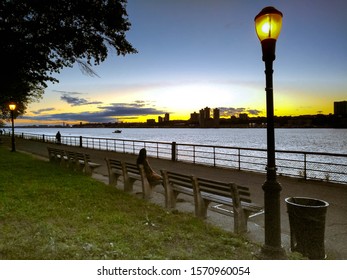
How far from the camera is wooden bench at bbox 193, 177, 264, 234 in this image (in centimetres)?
540

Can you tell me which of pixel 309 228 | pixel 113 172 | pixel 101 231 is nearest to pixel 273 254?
pixel 309 228

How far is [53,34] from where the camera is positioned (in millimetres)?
14562

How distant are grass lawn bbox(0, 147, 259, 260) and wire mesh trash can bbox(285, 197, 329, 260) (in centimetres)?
66

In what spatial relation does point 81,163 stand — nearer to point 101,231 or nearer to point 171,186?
point 171,186

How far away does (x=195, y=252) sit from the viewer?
450cm

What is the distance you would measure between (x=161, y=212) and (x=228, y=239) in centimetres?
202

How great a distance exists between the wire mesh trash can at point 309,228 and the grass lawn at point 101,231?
0.66 meters

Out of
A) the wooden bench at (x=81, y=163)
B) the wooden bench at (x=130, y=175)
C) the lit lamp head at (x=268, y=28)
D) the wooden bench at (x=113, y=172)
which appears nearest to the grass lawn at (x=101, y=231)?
the wooden bench at (x=130, y=175)

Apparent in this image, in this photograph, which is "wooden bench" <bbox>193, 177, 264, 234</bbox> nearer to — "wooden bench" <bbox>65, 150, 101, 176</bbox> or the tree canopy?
"wooden bench" <bbox>65, 150, 101, 176</bbox>

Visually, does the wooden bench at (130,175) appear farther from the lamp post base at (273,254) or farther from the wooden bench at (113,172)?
the lamp post base at (273,254)

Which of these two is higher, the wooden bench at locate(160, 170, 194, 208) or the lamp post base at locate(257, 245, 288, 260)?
the wooden bench at locate(160, 170, 194, 208)

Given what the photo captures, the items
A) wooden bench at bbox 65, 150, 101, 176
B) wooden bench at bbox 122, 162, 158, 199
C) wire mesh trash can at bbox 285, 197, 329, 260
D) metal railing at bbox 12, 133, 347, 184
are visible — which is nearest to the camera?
wire mesh trash can at bbox 285, 197, 329, 260

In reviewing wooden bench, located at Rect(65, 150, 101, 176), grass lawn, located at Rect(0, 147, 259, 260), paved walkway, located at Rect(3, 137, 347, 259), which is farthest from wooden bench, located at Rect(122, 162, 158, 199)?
wooden bench, located at Rect(65, 150, 101, 176)

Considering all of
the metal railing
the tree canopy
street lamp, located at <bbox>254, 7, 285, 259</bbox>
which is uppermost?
the tree canopy
